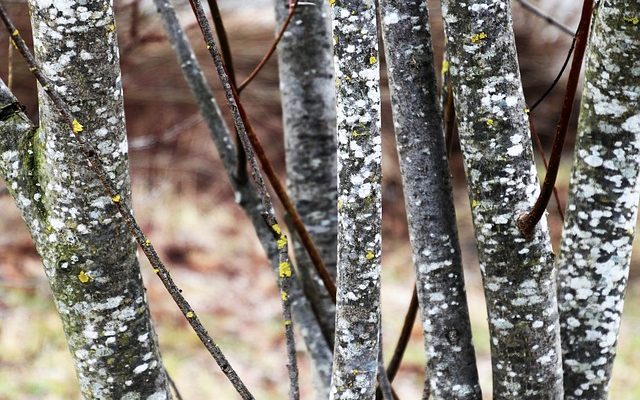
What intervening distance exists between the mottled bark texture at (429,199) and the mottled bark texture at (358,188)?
14cm

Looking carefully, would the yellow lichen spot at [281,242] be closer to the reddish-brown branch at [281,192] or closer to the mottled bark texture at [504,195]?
the reddish-brown branch at [281,192]

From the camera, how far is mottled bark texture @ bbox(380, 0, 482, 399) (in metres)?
0.91

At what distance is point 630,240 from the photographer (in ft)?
3.36

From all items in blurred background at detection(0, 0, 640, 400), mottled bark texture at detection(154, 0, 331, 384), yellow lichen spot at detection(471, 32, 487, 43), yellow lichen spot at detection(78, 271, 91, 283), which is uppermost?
blurred background at detection(0, 0, 640, 400)

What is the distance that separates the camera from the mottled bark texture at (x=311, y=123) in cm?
139

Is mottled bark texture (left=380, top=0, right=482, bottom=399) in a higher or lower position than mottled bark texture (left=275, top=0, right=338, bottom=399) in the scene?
lower

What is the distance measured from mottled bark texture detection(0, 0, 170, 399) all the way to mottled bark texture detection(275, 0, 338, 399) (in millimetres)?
505

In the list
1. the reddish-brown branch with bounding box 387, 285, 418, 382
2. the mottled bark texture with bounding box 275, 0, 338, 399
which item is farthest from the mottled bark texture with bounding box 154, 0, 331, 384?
the reddish-brown branch with bounding box 387, 285, 418, 382

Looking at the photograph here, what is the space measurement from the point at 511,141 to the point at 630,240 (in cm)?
Result: 29

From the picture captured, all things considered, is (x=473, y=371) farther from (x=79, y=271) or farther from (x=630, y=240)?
(x=79, y=271)

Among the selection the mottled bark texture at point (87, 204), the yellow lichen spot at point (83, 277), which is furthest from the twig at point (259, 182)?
the yellow lichen spot at point (83, 277)

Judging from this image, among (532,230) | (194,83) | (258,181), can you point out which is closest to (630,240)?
(532,230)

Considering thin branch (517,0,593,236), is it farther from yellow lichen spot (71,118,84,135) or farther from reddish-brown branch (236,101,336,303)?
yellow lichen spot (71,118,84,135)

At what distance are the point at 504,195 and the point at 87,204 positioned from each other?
0.51 meters
